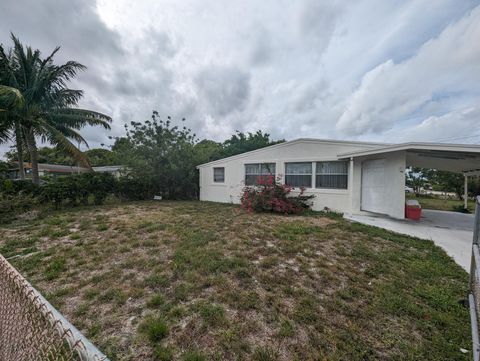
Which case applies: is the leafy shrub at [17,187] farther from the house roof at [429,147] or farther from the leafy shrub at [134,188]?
the house roof at [429,147]

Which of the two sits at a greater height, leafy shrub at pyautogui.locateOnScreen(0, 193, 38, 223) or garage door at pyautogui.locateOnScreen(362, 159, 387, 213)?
garage door at pyautogui.locateOnScreen(362, 159, 387, 213)

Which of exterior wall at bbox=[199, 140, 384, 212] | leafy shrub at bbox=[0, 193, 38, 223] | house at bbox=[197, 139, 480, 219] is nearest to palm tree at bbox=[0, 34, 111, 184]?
leafy shrub at bbox=[0, 193, 38, 223]

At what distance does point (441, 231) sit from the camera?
5523 mm

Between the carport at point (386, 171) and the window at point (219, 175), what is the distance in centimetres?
677

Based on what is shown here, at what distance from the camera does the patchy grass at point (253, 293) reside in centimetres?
185

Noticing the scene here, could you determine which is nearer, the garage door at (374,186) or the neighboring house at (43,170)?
the garage door at (374,186)

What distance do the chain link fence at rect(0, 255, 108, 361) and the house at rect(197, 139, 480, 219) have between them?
7766mm

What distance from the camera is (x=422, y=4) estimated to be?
6332 mm

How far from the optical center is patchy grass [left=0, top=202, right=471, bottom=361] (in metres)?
1.85

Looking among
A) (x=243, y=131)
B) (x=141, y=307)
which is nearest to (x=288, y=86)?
(x=243, y=131)

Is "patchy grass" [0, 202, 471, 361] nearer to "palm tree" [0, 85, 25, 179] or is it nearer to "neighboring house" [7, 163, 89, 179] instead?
"palm tree" [0, 85, 25, 179]

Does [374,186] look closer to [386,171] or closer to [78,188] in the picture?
[386,171]

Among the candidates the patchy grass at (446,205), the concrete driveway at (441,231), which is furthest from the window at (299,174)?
the patchy grass at (446,205)

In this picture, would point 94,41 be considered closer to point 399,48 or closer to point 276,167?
point 276,167
